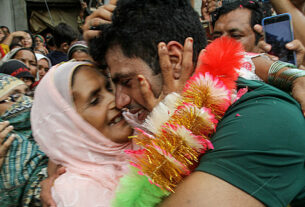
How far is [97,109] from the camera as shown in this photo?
78.5 inches

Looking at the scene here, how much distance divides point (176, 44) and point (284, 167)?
35.8 inches

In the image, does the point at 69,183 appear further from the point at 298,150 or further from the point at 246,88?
the point at 298,150

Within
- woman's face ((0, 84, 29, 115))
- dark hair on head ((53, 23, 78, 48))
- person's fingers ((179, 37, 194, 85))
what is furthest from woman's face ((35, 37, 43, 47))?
person's fingers ((179, 37, 194, 85))

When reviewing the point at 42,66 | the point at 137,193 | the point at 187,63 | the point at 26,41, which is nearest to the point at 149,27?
the point at 187,63

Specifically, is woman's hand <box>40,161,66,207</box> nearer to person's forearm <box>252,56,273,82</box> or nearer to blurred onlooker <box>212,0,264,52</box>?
person's forearm <box>252,56,273,82</box>

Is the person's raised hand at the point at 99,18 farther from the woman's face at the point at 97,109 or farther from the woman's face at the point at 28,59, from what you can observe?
the woman's face at the point at 28,59

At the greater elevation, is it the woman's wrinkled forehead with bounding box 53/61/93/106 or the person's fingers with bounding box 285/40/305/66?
the person's fingers with bounding box 285/40/305/66

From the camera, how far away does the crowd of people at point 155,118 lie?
1.15 metres

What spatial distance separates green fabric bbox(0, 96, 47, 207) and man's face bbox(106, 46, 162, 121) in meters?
1.00

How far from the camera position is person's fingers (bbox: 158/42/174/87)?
1497mm

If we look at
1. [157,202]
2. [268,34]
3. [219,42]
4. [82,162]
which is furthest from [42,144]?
[268,34]

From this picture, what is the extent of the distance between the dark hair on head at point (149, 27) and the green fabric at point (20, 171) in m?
1.27

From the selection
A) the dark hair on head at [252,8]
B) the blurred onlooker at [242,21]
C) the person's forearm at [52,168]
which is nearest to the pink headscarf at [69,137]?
the person's forearm at [52,168]

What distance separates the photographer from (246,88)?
142cm
